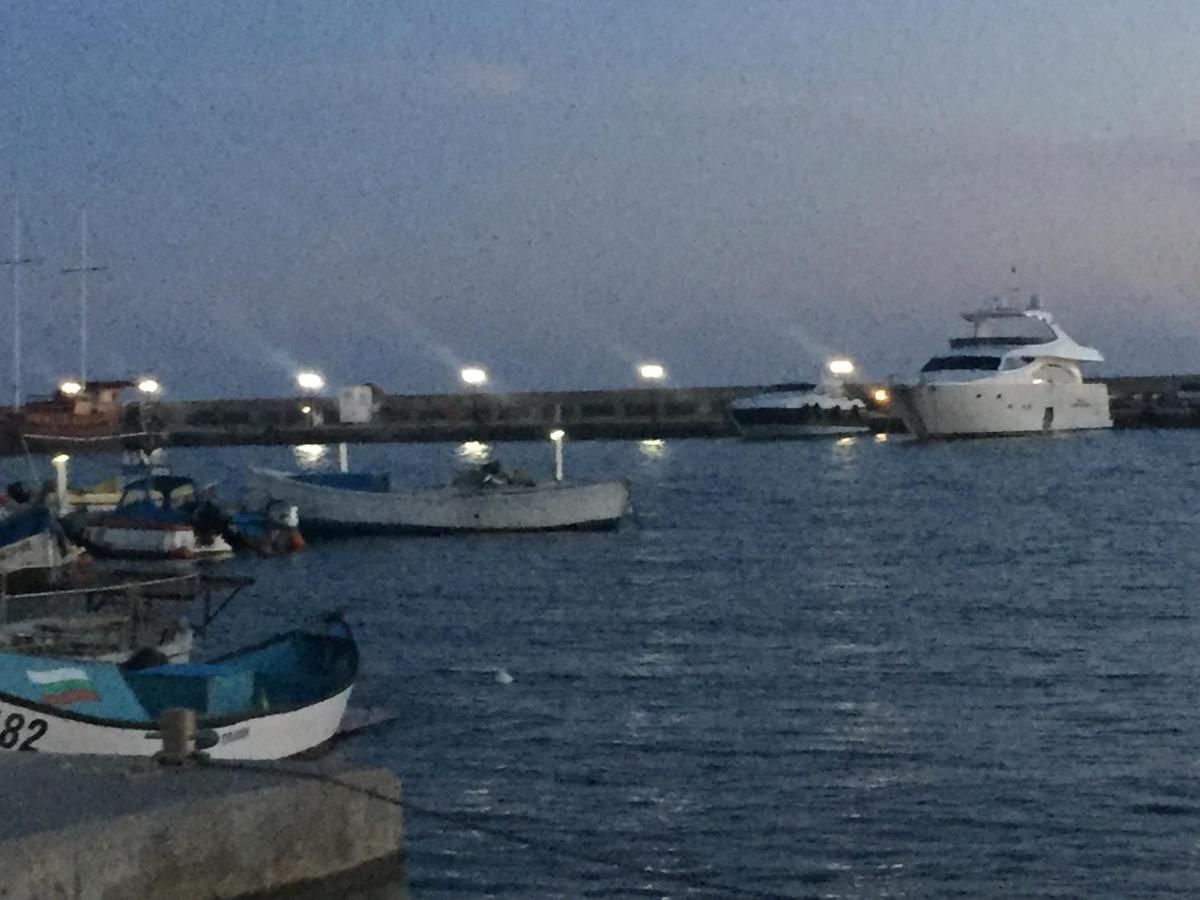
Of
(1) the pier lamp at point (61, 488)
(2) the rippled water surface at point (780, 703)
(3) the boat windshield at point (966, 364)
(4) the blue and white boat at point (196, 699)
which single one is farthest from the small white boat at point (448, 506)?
(3) the boat windshield at point (966, 364)

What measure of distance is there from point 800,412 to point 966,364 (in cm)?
1484

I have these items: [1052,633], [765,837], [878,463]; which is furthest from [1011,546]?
[878,463]

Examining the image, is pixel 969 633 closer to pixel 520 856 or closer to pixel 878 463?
pixel 520 856

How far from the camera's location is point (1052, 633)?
88.4 ft

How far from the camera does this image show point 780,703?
20.7 metres

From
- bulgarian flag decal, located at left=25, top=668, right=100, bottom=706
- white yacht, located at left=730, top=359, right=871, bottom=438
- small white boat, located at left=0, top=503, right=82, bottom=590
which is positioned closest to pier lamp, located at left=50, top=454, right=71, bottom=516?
small white boat, located at left=0, top=503, right=82, bottom=590

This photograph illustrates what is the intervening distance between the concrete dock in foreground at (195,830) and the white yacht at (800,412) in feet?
292

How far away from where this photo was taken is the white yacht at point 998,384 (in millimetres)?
83438

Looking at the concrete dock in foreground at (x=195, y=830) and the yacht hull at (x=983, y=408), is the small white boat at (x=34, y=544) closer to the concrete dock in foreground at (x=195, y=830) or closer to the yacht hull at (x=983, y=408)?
the concrete dock in foreground at (x=195, y=830)

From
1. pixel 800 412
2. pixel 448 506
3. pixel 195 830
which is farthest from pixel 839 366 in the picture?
pixel 195 830

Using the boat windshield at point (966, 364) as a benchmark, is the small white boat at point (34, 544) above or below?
below

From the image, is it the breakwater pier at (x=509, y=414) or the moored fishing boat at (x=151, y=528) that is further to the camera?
the breakwater pier at (x=509, y=414)

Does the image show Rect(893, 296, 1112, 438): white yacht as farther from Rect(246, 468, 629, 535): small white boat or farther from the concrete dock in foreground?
the concrete dock in foreground

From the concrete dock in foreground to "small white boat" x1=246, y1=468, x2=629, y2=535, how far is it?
1336 inches
